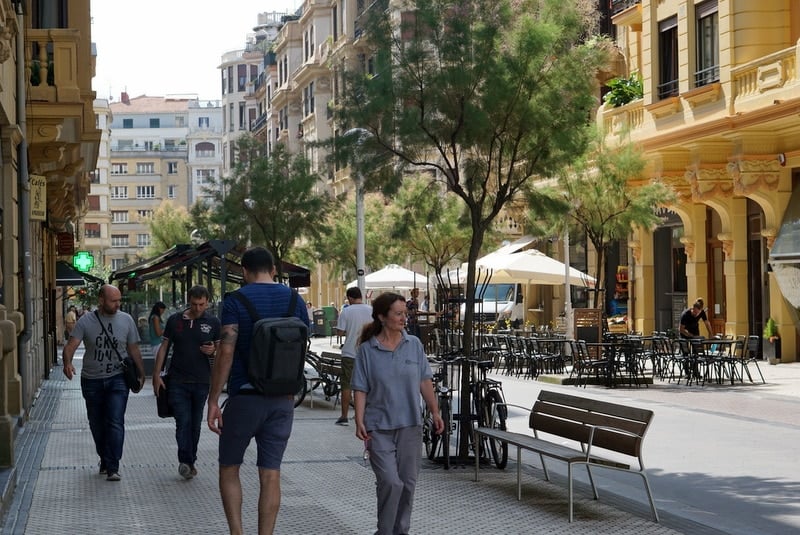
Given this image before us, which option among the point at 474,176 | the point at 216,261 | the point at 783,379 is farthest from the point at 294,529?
the point at 216,261

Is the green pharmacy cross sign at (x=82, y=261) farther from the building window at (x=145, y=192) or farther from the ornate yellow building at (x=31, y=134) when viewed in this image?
the building window at (x=145, y=192)

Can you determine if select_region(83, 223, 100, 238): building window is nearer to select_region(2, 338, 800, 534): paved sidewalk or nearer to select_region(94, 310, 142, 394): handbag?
select_region(2, 338, 800, 534): paved sidewalk

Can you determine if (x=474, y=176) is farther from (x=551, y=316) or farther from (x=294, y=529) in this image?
(x=551, y=316)

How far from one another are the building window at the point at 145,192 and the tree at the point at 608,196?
414ft

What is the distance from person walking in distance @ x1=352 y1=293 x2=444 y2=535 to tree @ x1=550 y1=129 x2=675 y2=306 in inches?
793

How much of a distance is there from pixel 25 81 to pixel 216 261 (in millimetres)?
11274

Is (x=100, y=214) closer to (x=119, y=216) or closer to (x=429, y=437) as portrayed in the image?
(x=119, y=216)

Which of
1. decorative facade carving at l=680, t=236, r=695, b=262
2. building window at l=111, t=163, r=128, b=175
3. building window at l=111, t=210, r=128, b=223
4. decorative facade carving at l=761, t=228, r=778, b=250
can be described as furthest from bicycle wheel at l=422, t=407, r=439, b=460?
building window at l=111, t=163, r=128, b=175

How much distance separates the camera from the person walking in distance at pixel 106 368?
1261cm

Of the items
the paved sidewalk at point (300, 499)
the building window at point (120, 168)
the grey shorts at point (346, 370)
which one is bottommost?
the paved sidewalk at point (300, 499)

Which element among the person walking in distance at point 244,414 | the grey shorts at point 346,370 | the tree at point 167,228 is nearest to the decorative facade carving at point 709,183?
the grey shorts at point 346,370

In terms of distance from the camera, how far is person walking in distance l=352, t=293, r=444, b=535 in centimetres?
885

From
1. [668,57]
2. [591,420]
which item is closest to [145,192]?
[668,57]

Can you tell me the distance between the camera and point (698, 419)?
18.8 m
